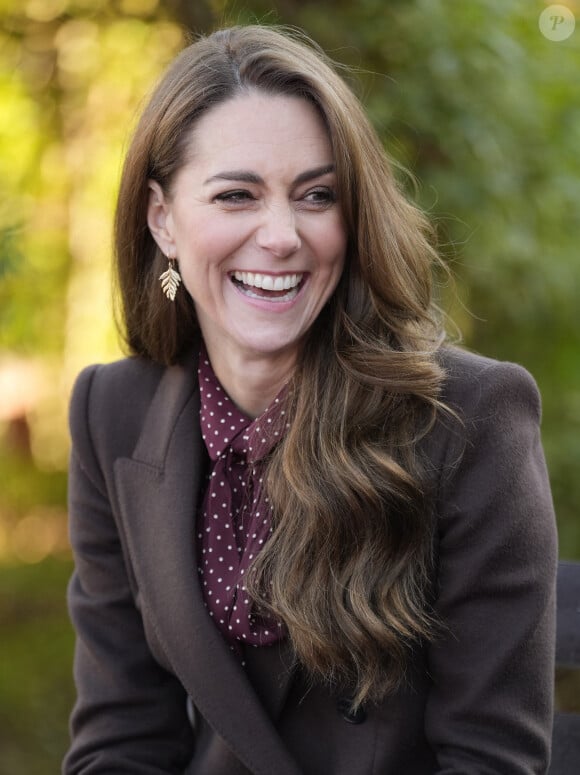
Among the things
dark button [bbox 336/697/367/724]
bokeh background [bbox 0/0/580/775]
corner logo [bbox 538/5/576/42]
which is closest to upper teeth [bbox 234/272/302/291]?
bokeh background [bbox 0/0/580/775]

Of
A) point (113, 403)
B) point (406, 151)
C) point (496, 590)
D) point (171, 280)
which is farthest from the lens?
point (406, 151)

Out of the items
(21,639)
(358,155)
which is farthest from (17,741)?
(358,155)

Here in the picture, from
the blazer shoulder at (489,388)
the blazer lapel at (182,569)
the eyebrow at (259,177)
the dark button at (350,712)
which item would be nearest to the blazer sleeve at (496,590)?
the blazer shoulder at (489,388)

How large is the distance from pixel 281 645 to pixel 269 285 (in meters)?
0.66

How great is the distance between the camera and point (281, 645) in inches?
79.8

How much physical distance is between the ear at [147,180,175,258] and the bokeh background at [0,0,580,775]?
1.19ft

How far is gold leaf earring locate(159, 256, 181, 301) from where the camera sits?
2184mm

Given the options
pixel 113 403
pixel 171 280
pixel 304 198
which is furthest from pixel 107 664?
pixel 304 198

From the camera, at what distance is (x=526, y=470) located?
73.6 inches

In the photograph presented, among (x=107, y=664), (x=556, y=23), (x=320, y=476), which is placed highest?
(x=556, y=23)

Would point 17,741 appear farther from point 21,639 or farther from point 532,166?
point 532,166

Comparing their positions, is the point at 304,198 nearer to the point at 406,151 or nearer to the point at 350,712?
the point at 350,712

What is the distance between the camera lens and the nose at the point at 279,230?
6.30 feet

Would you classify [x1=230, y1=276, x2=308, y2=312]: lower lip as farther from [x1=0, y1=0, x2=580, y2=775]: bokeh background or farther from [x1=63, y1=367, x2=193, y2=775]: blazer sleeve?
[x1=0, y1=0, x2=580, y2=775]: bokeh background
